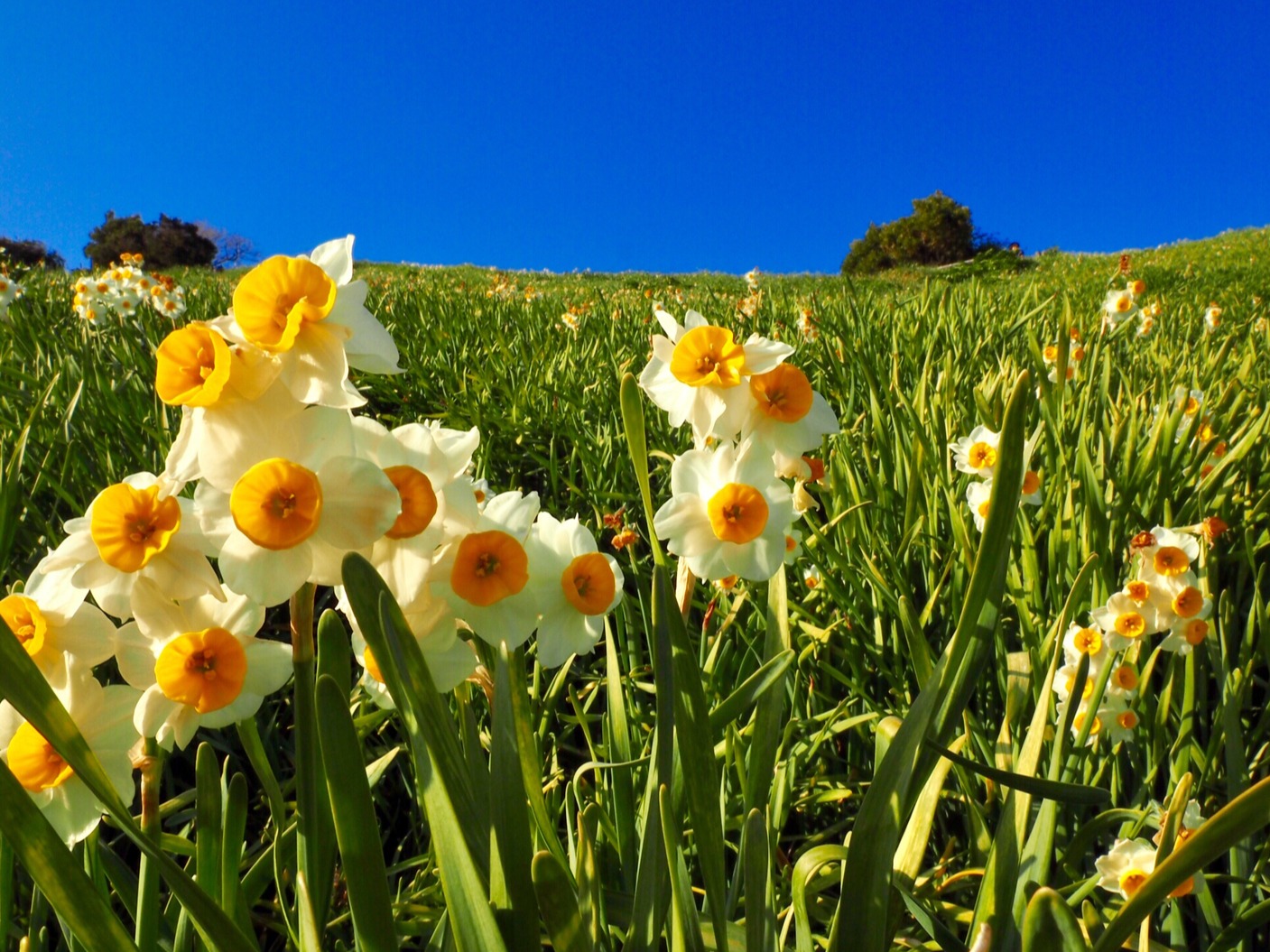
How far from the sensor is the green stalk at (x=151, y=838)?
2.03 ft

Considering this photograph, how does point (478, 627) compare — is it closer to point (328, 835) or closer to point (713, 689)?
point (328, 835)

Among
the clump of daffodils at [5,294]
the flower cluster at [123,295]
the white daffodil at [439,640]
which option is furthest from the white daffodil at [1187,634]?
the clump of daffodils at [5,294]

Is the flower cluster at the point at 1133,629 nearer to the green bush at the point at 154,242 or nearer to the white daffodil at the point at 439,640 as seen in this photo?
the white daffodil at the point at 439,640

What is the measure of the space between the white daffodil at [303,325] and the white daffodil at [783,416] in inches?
14.0

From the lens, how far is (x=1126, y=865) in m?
0.94

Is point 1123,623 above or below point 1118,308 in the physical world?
below

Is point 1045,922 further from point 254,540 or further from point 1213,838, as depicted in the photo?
point 254,540

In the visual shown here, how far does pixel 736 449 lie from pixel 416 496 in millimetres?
344

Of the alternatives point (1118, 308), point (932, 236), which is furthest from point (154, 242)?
point (1118, 308)

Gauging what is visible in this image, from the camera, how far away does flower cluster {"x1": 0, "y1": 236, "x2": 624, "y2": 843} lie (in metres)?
0.51

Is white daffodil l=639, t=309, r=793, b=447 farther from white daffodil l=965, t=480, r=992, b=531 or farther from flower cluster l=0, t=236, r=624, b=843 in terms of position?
white daffodil l=965, t=480, r=992, b=531

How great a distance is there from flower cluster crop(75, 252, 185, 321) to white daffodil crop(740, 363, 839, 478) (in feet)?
13.6

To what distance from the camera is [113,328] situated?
391 cm

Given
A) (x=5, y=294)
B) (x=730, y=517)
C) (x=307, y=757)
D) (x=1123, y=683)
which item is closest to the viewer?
(x=307, y=757)
